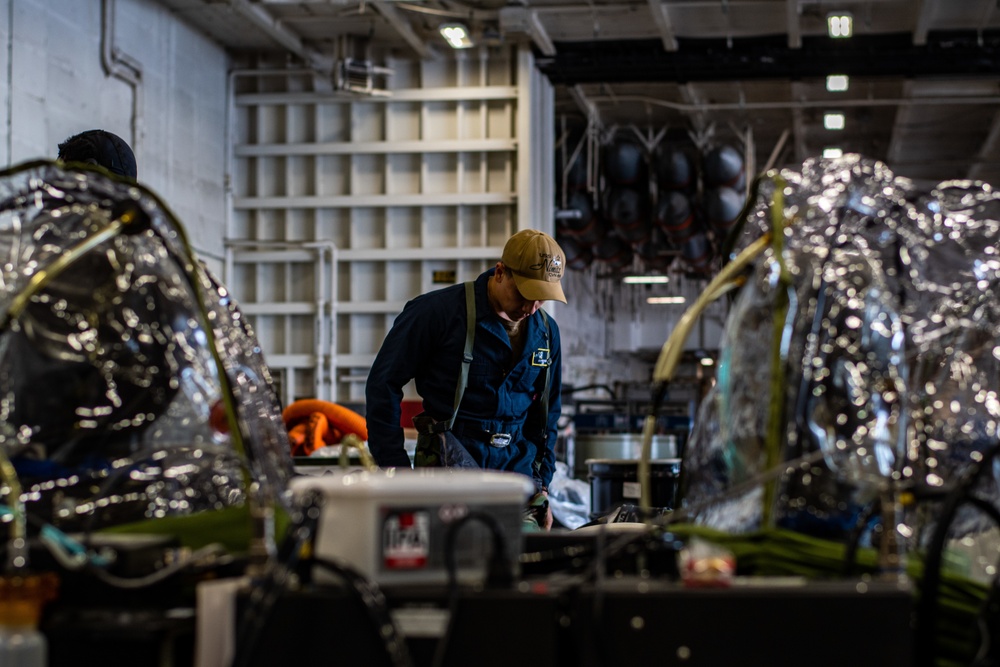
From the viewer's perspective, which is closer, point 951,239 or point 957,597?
point 957,597

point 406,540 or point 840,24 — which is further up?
point 840,24

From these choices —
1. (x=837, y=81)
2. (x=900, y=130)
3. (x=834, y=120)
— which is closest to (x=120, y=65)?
(x=837, y=81)

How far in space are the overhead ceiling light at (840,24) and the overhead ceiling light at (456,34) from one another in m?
2.43

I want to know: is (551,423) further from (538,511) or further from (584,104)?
(584,104)

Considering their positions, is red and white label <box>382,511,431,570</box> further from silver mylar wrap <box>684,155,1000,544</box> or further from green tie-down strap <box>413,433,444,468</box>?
green tie-down strap <box>413,433,444,468</box>

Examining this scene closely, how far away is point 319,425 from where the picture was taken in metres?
→ 4.32

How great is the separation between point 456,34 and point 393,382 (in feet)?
13.9

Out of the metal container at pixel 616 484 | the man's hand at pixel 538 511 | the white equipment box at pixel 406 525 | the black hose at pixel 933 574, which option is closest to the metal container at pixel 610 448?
the metal container at pixel 616 484

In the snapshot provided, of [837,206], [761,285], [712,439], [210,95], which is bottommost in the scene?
[712,439]

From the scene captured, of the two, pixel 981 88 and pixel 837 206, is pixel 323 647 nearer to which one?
pixel 837 206

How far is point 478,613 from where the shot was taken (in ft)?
4.75

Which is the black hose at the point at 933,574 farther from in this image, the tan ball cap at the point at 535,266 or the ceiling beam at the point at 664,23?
the ceiling beam at the point at 664,23

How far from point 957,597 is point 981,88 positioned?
8977 millimetres

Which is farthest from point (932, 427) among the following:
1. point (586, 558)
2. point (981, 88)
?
point (981, 88)
